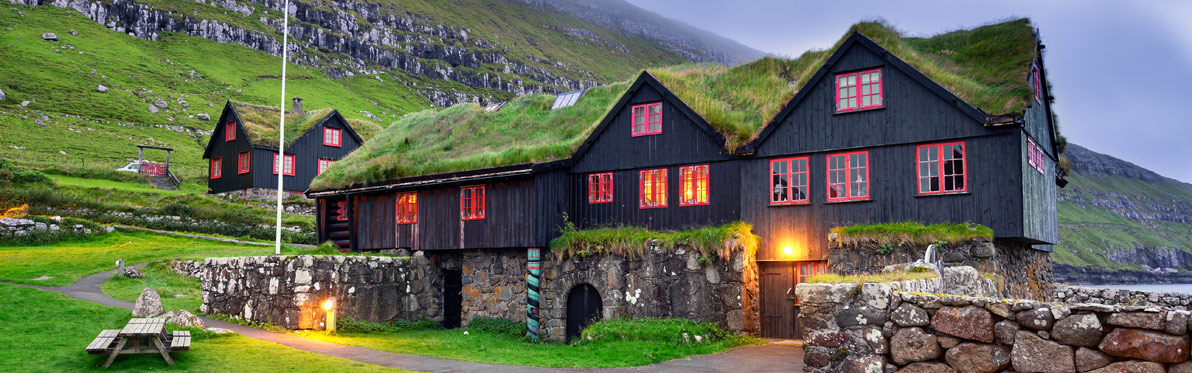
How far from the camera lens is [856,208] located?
20.6 m

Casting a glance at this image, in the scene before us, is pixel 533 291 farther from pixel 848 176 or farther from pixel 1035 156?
pixel 1035 156

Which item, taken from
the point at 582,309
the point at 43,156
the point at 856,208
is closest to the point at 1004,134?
the point at 856,208

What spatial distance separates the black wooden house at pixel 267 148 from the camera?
5594 centimetres

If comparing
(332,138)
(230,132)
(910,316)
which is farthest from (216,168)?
(910,316)

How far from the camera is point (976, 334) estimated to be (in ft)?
25.8

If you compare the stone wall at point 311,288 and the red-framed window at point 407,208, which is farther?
the red-framed window at point 407,208

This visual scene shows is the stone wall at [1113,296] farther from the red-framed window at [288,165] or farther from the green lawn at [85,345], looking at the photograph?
the red-framed window at [288,165]

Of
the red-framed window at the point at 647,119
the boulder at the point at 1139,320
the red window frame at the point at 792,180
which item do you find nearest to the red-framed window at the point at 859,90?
the red window frame at the point at 792,180

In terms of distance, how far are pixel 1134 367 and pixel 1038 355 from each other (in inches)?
31.8

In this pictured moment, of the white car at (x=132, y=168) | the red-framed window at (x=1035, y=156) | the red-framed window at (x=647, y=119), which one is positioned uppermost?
the white car at (x=132, y=168)

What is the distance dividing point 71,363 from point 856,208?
1900 cm

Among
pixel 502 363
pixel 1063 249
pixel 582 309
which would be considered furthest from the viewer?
pixel 1063 249

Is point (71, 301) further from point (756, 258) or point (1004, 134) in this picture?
Result: point (1004, 134)

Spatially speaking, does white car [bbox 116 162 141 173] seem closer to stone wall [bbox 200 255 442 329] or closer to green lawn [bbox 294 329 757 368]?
stone wall [bbox 200 255 442 329]
